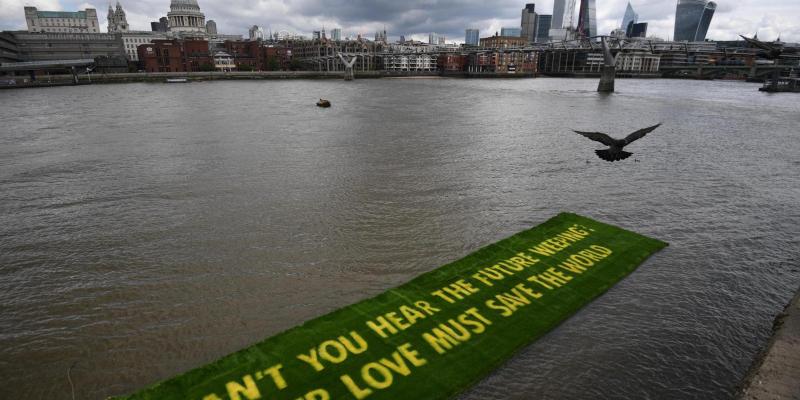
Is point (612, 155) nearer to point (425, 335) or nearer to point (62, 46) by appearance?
point (425, 335)

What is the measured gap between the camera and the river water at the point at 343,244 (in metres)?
7.34

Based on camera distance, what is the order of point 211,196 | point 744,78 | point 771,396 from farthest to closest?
point 744,78 → point 211,196 → point 771,396

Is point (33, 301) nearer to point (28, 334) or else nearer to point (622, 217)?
point (28, 334)

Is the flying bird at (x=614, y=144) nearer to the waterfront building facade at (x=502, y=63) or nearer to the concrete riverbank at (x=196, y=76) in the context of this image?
the concrete riverbank at (x=196, y=76)

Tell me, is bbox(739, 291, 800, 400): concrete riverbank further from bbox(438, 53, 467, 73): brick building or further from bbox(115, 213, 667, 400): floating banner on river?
bbox(438, 53, 467, 73): brick building

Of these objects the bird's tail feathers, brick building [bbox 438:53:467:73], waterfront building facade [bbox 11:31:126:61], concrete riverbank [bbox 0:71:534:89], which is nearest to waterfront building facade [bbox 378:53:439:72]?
brick building [bbox 438:53:467:73]

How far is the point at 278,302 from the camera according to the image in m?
8.95

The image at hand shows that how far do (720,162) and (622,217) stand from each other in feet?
46.2

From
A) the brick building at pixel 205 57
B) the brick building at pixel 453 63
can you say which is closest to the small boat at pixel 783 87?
the brick building at pixel 453 63

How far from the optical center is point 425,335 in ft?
24.8

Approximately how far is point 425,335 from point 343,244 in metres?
4.90

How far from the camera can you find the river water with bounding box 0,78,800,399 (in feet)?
24.1

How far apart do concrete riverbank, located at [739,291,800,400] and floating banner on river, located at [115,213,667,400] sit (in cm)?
294

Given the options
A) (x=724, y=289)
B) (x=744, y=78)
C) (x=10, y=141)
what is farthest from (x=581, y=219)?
(x=744, y=78)
